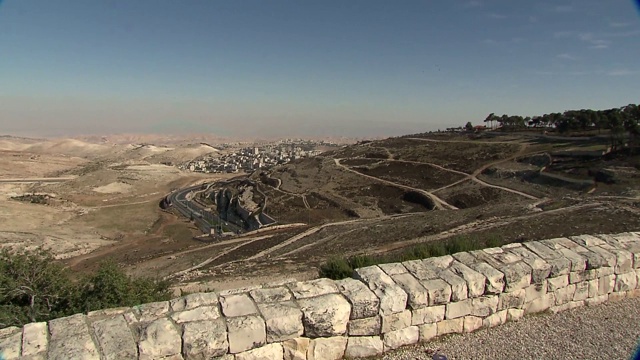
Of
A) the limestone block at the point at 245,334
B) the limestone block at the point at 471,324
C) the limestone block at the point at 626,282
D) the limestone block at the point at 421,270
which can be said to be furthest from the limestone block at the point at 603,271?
the limestone block at the point at 245,334

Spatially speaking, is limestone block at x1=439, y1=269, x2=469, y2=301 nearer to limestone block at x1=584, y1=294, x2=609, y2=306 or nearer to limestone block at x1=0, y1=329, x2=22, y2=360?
limestone block at x1=584, y1=294, x2=609, y2=306

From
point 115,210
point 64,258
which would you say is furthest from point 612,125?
point 115,210

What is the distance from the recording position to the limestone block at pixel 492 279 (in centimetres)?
572

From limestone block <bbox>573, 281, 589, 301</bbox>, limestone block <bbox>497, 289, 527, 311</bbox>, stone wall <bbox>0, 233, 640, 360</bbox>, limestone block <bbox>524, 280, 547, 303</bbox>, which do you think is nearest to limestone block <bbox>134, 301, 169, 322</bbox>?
stone wall <bbox>0, 233, 640, 360</bbox>

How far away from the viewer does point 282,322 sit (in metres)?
4.62

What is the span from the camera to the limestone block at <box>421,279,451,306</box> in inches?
211

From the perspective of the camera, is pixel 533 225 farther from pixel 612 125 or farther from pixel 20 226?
pixel 20 226

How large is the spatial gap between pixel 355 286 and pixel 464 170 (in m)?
47.9

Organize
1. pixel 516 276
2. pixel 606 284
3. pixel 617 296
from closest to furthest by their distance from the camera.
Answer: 1. pixel 516 276
2. pixel 606 284
3. pixel 617 296

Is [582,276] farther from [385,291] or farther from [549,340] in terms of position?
[385,291]

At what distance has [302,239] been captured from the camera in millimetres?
23922

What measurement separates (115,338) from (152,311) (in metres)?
0.59

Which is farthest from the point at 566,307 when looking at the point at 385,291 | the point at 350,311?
the point at 350,311

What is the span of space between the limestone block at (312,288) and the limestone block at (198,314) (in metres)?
1.12
